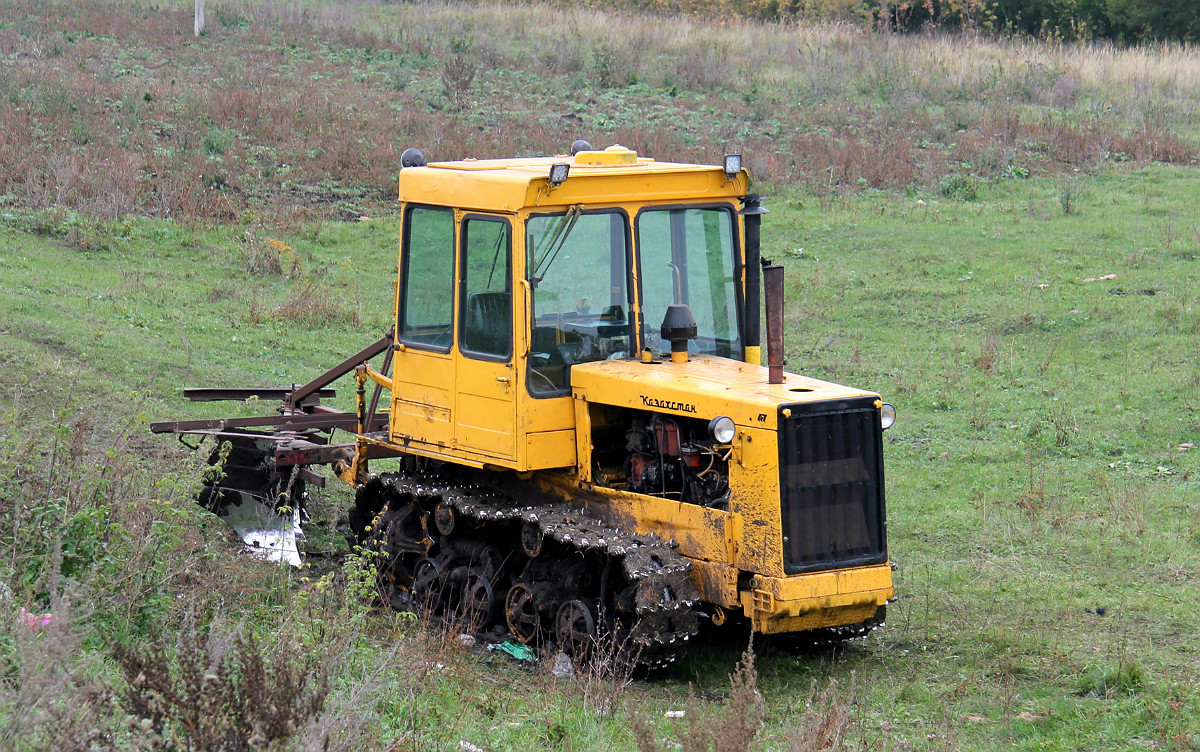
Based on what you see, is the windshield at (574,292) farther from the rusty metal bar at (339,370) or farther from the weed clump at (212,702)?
the weed clump at (212,702)

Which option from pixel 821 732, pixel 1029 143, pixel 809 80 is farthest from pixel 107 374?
pixel 809 80

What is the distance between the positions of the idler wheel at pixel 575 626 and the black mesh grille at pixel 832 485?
114 centimetres

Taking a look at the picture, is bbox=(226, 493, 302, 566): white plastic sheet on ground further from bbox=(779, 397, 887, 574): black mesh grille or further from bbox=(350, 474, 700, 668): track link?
bbox=(779, 397, 887, 574): black mesh grille

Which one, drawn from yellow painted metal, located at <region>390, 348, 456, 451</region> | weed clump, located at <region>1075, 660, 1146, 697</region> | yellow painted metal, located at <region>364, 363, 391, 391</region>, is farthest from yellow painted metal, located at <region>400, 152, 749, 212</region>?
weed clump, located at <region>1075, 660, 1146, 697</region>

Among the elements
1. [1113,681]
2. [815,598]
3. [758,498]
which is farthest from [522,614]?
[1113,681]

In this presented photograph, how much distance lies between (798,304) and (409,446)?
903cm

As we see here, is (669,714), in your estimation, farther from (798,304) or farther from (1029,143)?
(1029,143)

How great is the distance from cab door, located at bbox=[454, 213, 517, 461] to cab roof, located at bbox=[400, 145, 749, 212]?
0.54 ft

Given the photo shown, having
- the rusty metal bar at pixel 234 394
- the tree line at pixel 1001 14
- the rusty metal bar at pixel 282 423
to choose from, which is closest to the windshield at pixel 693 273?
the rusty metal bar at pixel 282 423

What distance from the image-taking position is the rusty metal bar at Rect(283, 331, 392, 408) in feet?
28.8

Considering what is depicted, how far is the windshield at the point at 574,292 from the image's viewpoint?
7359mm

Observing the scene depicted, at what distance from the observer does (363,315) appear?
15789mm

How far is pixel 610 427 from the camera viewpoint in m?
7.55

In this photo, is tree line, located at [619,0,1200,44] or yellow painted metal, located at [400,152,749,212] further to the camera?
tree line, located at [619,0,1200,44]
